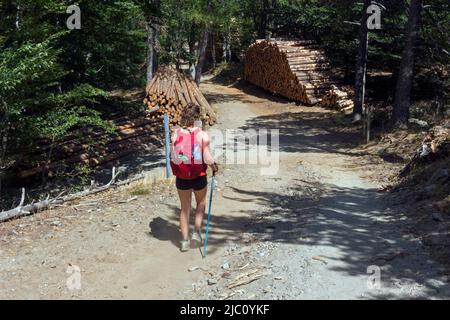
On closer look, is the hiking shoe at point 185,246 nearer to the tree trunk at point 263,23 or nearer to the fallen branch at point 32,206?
the fallen branch at point 32,206

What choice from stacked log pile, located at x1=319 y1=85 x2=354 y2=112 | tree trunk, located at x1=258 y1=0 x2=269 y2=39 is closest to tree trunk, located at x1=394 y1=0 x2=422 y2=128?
stacked log pile, located at x1=319 y1=85 x2=354 y2=112

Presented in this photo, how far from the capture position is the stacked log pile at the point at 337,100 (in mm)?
19511

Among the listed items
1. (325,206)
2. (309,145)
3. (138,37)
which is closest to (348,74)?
(309,145)

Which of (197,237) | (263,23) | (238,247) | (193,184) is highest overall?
(263,23)

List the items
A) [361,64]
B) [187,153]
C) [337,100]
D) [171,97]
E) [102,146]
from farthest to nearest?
1. [337,100]
2. [171,97]
3. [361,64]
4. [102,146]
5. [187,153]

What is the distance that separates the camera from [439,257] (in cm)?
539

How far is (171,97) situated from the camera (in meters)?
17.0

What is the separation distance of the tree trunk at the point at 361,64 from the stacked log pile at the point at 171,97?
493 cm

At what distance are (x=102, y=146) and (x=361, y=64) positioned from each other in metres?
8.73

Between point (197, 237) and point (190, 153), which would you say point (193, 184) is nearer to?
point (190, 153)

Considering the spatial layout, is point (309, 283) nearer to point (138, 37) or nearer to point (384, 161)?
point (384, 161)

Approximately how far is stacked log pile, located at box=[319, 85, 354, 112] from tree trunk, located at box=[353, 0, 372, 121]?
8.59 feet

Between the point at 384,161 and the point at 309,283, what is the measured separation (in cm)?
708

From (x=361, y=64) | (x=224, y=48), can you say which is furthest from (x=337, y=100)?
(x=224, y=48)
